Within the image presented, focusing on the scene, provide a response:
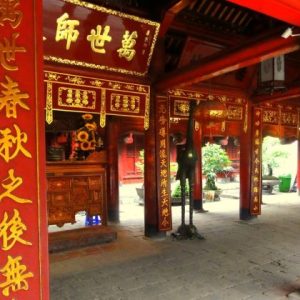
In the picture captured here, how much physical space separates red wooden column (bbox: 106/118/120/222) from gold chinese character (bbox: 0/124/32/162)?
544 centimetres

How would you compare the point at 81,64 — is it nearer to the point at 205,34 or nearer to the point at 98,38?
the point at 98,38

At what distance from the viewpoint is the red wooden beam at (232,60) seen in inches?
130

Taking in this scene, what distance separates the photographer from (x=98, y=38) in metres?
4.50

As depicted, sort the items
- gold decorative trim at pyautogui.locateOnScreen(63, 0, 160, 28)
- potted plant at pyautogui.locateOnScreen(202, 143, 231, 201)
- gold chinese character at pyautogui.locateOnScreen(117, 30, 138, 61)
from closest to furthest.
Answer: gold decorative trim at pyautogui.locateOnScreen(63, 0, 160, 28) → gold chinese character at pyautogui.locateOnScreen(117, 30, 138, 61) → potted plant at pyautogui.locateOnScreen(202, 143, 231, 201)

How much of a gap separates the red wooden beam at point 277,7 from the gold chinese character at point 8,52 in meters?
1.63

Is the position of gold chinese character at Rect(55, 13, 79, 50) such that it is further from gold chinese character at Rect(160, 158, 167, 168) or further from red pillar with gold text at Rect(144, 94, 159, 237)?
gold chinese character at Rect(160, 158, 167, 168)

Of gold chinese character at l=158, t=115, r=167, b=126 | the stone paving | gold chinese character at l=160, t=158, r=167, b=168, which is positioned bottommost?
the stone paving

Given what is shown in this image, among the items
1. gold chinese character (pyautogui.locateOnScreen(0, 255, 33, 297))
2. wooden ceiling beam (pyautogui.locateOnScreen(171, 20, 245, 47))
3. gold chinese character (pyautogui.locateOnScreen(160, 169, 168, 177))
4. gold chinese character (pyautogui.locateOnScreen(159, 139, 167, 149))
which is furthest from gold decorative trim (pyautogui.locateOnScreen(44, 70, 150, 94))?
gold chinese character (pyautogui.locateOnScreen(0, 255, 33, 297))

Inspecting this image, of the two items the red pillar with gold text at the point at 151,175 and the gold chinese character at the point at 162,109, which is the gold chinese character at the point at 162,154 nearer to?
the red pillar with gold text at the point at 151,175

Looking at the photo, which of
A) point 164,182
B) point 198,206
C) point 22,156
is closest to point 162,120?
point 164,182

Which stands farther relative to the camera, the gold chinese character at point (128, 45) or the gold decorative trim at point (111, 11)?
the gold chinese character at point (128, 45)

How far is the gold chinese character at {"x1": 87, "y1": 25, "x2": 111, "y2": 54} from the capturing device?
14.5 feet

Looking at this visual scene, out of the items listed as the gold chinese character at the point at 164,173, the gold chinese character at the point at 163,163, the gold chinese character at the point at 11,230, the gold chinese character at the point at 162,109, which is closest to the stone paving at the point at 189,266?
the gold chinese character at the point at 164,173

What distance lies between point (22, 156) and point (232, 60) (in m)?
3.03
